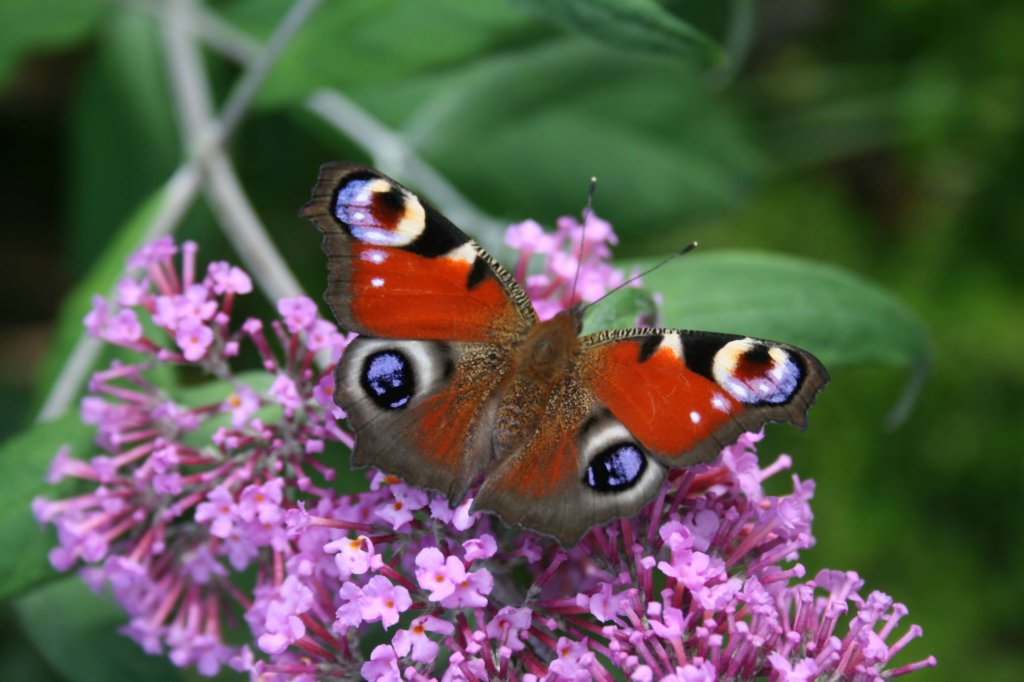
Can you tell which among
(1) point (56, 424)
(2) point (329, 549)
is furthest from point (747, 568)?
(1) point (56, 424)

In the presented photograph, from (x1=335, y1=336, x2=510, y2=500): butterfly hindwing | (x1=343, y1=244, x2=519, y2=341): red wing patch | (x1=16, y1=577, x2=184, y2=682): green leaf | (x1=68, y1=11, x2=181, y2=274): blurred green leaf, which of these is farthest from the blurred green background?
(x1=335, y1=336, x2=510, y2=500): butterfly hindwing

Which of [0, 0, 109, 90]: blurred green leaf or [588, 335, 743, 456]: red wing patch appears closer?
[588, 335, 743, 456]: red wing patch

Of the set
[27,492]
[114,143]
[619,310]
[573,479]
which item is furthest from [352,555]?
[114,143]

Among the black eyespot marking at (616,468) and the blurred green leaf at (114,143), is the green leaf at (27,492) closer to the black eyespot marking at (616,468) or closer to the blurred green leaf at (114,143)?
the black eyespot marking at (616,468)

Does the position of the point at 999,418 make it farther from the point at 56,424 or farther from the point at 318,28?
the point at 56,424

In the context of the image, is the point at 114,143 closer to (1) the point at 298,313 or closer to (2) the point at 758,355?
(1) the point at 298,313

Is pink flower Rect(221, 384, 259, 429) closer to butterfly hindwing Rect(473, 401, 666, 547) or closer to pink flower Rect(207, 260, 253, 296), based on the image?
pink flower Rect(207, 260, 253, 296)
